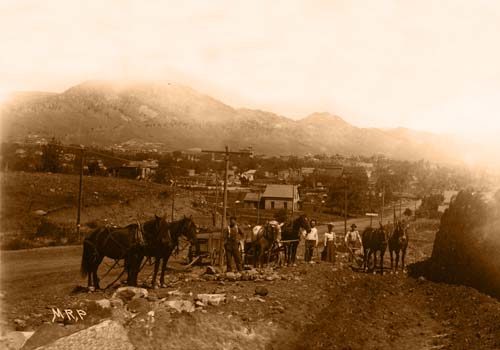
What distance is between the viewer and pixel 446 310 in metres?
17.9

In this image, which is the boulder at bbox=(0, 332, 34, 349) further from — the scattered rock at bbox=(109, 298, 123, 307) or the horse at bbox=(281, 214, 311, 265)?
the horse at bbox=(281, 214, 311, 265)

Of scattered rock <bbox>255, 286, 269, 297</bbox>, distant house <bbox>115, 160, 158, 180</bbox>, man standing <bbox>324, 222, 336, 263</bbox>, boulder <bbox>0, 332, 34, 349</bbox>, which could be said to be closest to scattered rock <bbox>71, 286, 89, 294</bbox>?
boulder <bbox>0, 332, 34, 349</bbox>

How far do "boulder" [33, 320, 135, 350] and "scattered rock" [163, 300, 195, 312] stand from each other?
182cm

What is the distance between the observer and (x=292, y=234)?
25.2 metres

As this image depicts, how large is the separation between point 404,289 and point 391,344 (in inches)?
283

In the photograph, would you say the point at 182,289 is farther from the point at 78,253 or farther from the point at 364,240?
the point at 78,253

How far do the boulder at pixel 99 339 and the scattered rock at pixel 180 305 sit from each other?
71.8 inches

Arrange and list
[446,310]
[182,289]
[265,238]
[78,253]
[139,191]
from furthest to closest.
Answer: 1. [139,191]
2. [78,253]
3. [265,238]
4. [446,310]
5. [182,289]

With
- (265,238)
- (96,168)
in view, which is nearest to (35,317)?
(265,238)

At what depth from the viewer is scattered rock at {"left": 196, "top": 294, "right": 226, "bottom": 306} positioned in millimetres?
14469

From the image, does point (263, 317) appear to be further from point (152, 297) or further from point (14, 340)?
point (14, 340)

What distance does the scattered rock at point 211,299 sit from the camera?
47.5ft

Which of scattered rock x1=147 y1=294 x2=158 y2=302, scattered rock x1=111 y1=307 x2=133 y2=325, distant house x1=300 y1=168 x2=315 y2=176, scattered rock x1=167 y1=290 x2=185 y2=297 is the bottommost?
Answer: distant house x1=300 y1=168 x2=315 y2=176

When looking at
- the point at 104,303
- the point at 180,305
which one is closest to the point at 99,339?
the point at 104,303
